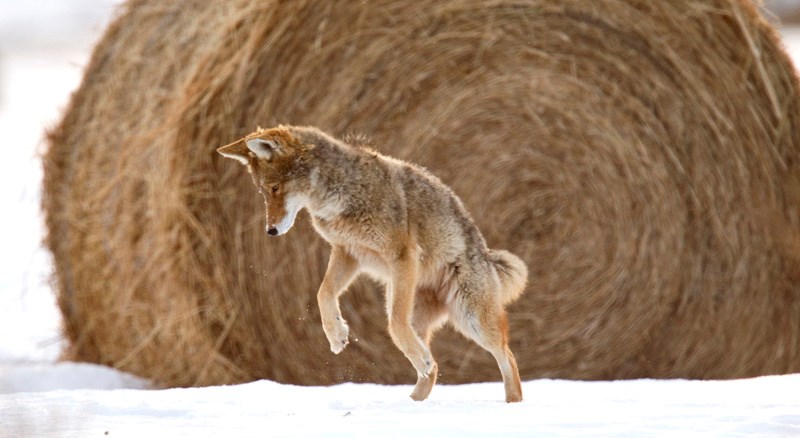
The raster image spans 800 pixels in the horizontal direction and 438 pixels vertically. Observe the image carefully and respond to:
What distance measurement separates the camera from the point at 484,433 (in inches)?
139

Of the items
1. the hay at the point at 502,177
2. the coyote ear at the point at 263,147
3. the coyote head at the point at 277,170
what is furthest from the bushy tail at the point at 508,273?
the hay at the point at 502,177

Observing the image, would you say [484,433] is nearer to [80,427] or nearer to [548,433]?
[548,433]

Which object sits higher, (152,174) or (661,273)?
(152,174)

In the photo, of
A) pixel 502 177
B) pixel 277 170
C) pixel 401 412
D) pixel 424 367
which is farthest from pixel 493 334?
pixel 502 177

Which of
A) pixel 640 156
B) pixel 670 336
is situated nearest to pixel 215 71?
pixel 640 156

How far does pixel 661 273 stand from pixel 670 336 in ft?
1.09

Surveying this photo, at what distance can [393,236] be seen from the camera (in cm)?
439

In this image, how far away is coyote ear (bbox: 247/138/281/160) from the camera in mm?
4246

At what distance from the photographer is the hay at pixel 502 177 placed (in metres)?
6.00

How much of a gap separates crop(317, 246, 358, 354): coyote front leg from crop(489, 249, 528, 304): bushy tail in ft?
1.87

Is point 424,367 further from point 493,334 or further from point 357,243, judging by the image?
point 357,243

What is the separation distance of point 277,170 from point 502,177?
2099 mm

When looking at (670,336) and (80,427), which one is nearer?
(80,427)

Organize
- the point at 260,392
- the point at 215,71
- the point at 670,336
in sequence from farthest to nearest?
the point at 670,336 < the point at 215,71 < the point at 260,392
